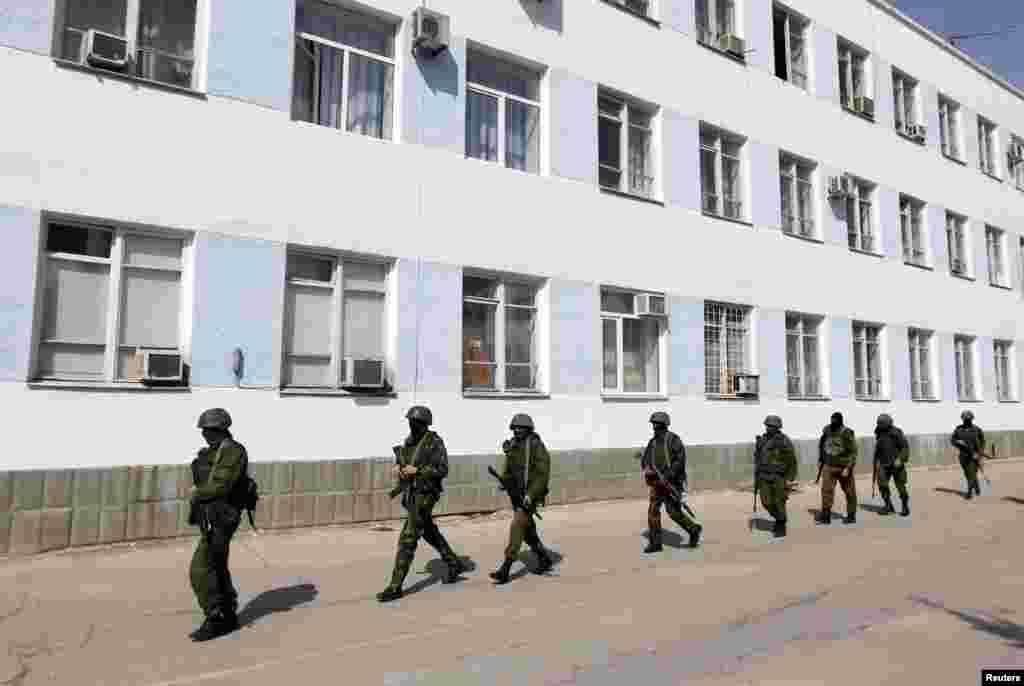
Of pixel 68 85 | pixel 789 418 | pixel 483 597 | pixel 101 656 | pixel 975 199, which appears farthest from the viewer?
pixel 975 199

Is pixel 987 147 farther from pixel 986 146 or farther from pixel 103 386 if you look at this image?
pixel 103 386

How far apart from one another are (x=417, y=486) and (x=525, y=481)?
1.27 metres

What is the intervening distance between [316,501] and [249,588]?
8.75ft

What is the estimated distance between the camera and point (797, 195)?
17703mm

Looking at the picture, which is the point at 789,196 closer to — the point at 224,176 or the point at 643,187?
the point at 643,187

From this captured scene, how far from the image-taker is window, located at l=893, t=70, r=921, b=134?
70.8 ft

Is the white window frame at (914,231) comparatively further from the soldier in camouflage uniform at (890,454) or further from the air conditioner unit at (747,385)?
the soldier in camouflage uniform at (890,454)

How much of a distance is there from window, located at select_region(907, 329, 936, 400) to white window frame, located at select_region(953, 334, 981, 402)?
1506 millimetres

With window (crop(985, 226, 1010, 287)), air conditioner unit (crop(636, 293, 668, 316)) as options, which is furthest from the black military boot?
window (crop(985, 226, 1010, 287))

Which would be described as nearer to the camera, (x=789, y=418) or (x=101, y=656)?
(x=101, y=656)

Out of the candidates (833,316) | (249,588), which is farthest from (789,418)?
(249,588)

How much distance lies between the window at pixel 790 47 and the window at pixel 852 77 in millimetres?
1857

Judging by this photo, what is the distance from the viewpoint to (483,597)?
272 inches

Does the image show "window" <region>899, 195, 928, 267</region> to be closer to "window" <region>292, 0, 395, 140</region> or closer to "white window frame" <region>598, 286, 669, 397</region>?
"white window frame" <region>598, 286, 669, 397</region>
